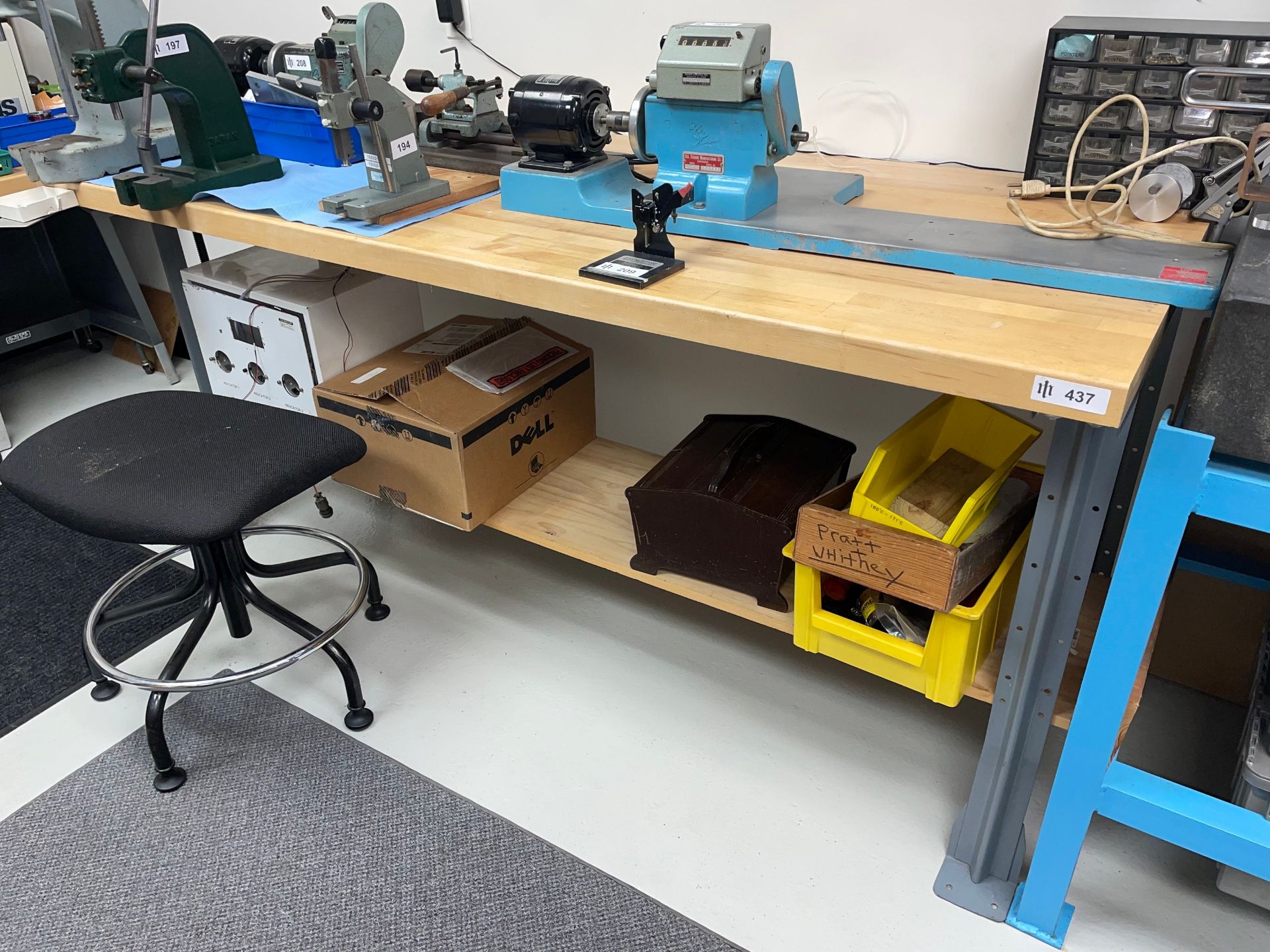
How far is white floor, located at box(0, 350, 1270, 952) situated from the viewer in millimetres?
1494

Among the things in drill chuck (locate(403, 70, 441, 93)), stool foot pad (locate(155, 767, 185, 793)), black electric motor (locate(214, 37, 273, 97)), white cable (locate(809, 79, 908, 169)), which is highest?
black electric motor (locate(214, 37, 273, 97))

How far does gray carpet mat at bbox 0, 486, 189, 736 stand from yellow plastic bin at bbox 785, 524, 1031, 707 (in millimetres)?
1508

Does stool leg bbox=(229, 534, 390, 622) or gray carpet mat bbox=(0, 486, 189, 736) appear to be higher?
stool leg bbox=(229, 534, 390, 622)

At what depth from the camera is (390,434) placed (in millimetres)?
1918

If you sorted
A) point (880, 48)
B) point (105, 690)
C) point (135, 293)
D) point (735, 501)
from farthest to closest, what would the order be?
point (135, 293), point (105, 690), point (880, 48), point (735, 501)

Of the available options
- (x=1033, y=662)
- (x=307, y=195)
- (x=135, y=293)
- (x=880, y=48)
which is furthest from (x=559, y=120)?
(x=135, y=293)

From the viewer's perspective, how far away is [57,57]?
1.93m

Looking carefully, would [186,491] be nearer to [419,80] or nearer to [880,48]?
[419,80]

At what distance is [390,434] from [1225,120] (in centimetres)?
161

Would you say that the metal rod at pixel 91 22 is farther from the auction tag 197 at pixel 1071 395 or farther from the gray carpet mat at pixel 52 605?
the auction tag 197 at pixel 1071 395

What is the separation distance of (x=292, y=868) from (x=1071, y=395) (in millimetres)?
1469

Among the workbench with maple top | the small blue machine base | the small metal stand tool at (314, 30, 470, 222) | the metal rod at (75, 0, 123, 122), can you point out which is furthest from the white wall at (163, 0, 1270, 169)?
the metal rod at (75, 0, 123, 122)

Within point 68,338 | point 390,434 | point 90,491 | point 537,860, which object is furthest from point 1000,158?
point 68,338

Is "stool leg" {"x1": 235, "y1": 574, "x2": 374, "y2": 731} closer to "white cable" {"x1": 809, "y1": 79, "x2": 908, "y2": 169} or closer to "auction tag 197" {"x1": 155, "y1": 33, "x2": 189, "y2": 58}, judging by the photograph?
"auction tag 197" {"x1": 155, "y1": 33, "x2": 189, "y2": 58}
